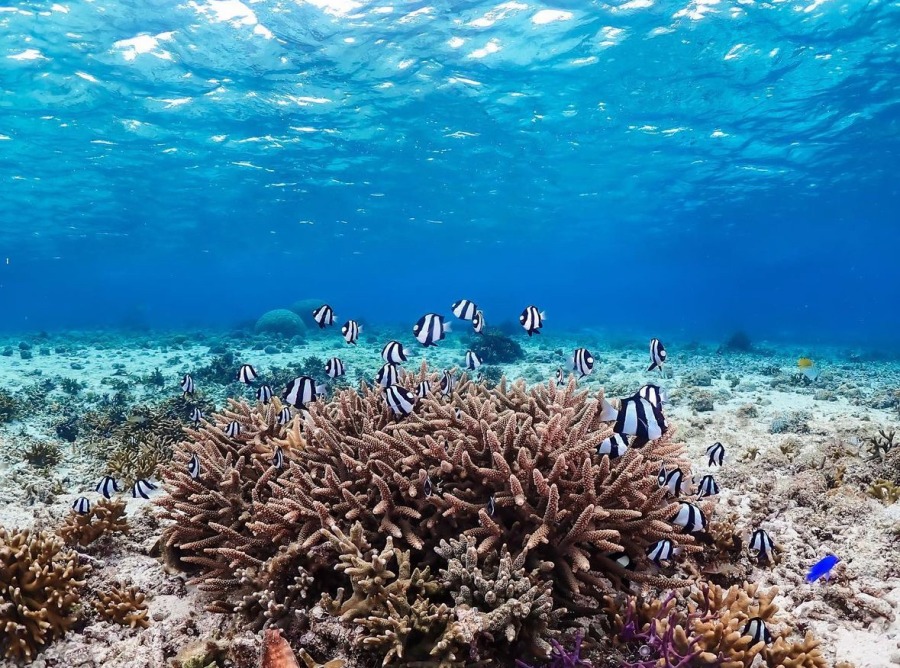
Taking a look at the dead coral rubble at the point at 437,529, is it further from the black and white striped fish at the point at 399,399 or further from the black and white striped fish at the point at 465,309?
the black and white striped fish at the point at 465,309

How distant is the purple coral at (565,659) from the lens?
3.15 m

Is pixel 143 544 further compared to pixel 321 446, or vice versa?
pixel 143 544

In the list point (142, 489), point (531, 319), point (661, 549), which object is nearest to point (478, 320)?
point (531, 319)

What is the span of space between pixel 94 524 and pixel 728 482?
760cm

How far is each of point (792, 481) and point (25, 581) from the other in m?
8.13

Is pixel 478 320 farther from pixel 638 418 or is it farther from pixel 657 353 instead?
pixel 638 418

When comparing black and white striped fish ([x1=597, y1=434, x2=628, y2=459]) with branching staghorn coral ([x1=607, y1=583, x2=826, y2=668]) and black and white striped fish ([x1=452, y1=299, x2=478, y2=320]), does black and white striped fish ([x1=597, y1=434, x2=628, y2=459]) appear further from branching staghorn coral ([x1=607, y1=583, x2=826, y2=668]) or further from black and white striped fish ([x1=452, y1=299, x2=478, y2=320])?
black and white striped fish ([x1=452, y1=299, x2=478, y2=320])

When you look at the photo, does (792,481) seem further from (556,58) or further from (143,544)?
(556,58)

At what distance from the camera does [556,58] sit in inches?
853

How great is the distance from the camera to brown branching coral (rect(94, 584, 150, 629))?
4.20 meters

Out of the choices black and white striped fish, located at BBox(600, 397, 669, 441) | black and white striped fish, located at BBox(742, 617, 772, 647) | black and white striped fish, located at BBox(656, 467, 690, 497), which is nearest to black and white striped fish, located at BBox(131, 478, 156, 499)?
black and white striped fish, located at BBox(600, 397, 669, 441)

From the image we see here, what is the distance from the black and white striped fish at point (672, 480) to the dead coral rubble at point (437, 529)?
12cm

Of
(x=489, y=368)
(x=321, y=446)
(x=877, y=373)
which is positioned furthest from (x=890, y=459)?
(x=877, y=373)

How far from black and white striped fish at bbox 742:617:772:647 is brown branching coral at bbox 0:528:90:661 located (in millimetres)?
5160
